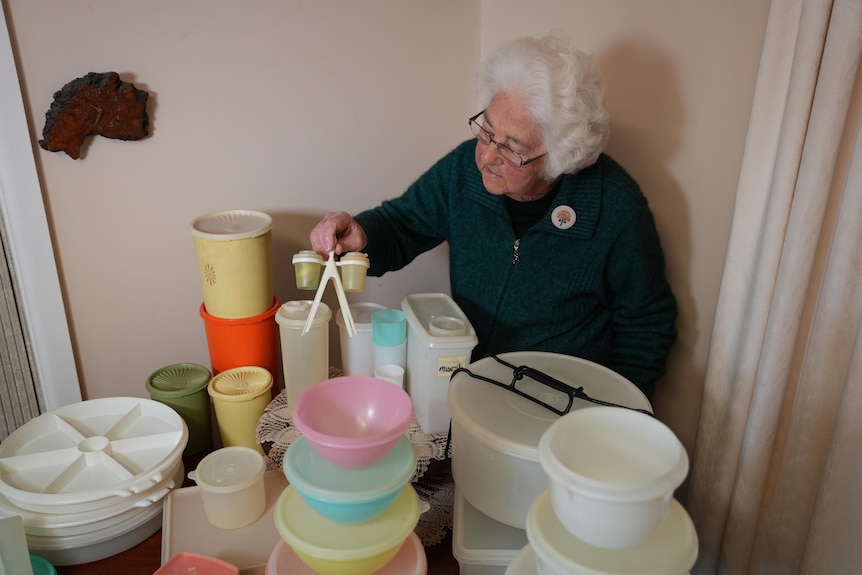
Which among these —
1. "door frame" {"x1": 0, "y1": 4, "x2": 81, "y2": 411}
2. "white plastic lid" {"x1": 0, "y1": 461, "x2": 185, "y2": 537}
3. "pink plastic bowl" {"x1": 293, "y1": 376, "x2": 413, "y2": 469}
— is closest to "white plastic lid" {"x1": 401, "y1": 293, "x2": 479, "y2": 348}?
"pink plastic bowl" {"x1": 293, "y1": 376, "x2": 413, "y2": 469}

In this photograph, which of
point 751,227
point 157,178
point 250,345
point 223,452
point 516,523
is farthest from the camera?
point 157,178

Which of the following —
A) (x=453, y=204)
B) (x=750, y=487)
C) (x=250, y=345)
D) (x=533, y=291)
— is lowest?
(x=750, y=487)

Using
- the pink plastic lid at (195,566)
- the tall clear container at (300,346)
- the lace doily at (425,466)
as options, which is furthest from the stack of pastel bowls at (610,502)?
the tall clear container at (300,346)

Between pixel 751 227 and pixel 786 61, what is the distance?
0.84ft

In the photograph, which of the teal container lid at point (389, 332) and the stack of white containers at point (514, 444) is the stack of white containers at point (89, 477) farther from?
the stack of white containers at point (514, 444)

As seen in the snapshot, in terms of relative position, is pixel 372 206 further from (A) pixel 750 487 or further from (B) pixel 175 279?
(A) pixel 750 487

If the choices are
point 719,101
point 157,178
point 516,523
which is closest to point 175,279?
point 157,178

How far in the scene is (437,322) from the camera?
117 centimetres

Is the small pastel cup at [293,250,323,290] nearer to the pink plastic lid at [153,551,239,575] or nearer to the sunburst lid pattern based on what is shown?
the sunburst lid pattern

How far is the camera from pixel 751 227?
1.05 metres

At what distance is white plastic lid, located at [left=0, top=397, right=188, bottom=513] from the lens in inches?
40.6

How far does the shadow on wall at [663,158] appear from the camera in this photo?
1296 millimetres

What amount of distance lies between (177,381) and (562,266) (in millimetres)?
859

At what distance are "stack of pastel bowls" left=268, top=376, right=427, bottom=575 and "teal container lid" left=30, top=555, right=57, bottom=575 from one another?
1.35 ft
